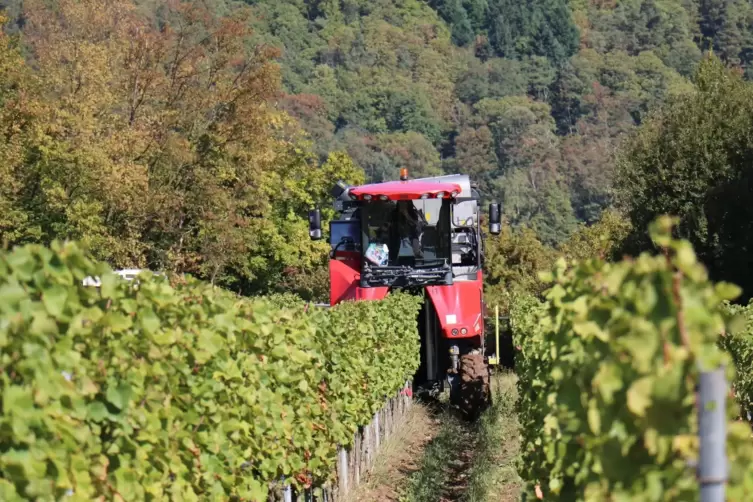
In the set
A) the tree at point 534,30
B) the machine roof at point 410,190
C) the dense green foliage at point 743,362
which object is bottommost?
the dense green foliage at point 743,362

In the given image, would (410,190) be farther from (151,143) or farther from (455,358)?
(151,143)

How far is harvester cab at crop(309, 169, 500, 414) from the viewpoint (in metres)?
16.5

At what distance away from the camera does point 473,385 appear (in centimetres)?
1623

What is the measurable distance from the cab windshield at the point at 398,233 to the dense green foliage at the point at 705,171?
17.7 meters

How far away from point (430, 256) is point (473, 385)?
7.06ft

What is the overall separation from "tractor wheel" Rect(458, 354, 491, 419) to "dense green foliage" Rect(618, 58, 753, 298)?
1796 centimetres

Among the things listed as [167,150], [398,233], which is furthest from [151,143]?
[398,233]

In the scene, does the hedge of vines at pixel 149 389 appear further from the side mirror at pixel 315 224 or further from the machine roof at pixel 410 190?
the side mirror at pixel 315 224

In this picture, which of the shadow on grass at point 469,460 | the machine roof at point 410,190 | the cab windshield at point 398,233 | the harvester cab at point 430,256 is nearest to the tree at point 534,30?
the harvester cab at point 430,256

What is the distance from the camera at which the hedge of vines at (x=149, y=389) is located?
4.46 metres

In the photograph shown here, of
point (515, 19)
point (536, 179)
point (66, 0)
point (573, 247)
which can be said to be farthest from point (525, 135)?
point (66, 0)

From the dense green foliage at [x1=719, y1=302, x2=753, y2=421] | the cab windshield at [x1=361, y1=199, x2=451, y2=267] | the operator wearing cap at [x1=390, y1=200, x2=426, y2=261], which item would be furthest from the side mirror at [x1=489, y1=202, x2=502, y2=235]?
the dense green foliage at [x1=719, y1=302, x2=753, y2=421]

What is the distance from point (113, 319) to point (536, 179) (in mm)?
132420

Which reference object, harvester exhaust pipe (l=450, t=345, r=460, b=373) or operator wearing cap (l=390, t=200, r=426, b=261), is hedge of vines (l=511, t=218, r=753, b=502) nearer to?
harvester exhaust pipe (l=450, t=345, r=460, b=373)
